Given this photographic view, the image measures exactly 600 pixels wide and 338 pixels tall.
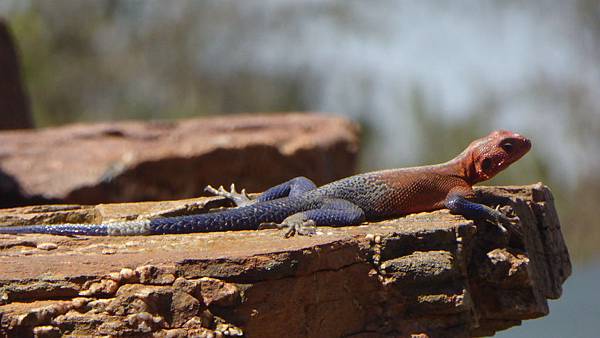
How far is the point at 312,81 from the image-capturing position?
942 inches

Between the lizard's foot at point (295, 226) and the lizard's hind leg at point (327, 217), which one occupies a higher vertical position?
the lizard's hind leg at point (327, 217)

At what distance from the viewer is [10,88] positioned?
40.9ft

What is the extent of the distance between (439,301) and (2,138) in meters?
7.07

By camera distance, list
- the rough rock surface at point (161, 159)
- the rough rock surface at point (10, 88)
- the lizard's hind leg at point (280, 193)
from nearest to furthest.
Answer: the lizard's hind leg at point (280, 193) < the rough rock surface at point (161, 159) < the rough rock surface at point (10, 88)

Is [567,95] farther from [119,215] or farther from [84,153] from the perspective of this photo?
[119,215]

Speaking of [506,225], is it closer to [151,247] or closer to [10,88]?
[151,247]

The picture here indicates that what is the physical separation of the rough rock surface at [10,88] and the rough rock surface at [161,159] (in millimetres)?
1798

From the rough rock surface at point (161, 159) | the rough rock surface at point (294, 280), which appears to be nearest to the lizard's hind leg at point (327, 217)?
the rough rock surface at point (294, 280)

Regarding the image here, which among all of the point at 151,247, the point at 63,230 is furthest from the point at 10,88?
the point at 151,247

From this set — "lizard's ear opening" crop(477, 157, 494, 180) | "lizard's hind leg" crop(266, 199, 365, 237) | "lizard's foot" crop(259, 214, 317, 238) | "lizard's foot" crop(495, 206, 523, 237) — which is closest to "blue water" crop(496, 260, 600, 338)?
"lizard's ear opening" crop(477, 157, 494, 180)

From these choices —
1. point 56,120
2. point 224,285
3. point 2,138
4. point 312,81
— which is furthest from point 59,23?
point 224,285

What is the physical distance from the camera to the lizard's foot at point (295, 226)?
182 inches

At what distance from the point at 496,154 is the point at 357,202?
2.79 feet

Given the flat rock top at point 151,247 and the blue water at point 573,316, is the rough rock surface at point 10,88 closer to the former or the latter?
the blue water at point 573,316
